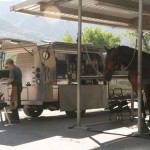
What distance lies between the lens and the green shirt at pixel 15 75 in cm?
1312

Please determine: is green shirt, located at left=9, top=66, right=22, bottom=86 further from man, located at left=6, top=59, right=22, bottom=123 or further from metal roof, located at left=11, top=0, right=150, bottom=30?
metal roof, located at left=11, top=0, right=150, bottom=30

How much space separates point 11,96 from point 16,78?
597 millimetres

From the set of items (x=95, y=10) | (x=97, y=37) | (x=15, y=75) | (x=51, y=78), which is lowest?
(x=51, y=78)

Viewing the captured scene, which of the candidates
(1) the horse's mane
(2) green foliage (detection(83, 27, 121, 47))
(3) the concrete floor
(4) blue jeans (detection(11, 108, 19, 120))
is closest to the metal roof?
(1) the horse's mane

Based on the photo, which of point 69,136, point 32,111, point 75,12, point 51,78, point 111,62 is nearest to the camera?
point 69,136

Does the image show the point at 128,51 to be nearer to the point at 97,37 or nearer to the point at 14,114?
the point at 14,114

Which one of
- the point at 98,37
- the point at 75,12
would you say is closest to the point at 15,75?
the point at 75,12

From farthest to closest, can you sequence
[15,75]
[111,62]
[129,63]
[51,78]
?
[51,78], [15,75], [111,62], [129,63]

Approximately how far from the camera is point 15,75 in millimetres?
13172

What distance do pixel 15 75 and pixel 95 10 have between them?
3.66m

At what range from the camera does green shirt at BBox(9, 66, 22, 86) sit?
13125 mm

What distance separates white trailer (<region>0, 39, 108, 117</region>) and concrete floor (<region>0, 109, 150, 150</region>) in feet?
2.45

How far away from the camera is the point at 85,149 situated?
8.86 metres

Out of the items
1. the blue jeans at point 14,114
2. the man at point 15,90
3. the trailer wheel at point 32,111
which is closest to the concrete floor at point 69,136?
the blue jeans at point 14,114
